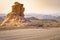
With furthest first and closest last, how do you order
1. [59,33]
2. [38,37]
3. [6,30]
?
[59,33] → [38,37] → [6,30]

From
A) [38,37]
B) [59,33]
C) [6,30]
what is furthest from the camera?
[59,33]

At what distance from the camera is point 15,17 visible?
375 cm

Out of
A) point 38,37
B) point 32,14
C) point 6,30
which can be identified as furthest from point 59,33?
point 6,30

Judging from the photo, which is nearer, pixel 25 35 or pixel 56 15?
pixel 25 35

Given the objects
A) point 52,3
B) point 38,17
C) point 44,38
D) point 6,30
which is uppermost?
point 52,3

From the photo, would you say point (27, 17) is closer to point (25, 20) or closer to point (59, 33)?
point (25, 20)

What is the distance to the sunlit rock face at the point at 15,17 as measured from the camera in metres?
3.68

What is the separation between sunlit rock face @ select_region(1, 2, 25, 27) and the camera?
3.68 metres

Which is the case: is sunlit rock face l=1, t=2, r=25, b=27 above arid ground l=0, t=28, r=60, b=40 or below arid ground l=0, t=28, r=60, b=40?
above

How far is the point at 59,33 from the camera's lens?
14.0ft

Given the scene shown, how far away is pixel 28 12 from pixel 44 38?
85cm

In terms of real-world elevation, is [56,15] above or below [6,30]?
above

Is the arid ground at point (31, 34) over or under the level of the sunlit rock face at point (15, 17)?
under

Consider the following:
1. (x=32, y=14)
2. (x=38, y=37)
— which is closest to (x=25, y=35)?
(x=38, y=37)
